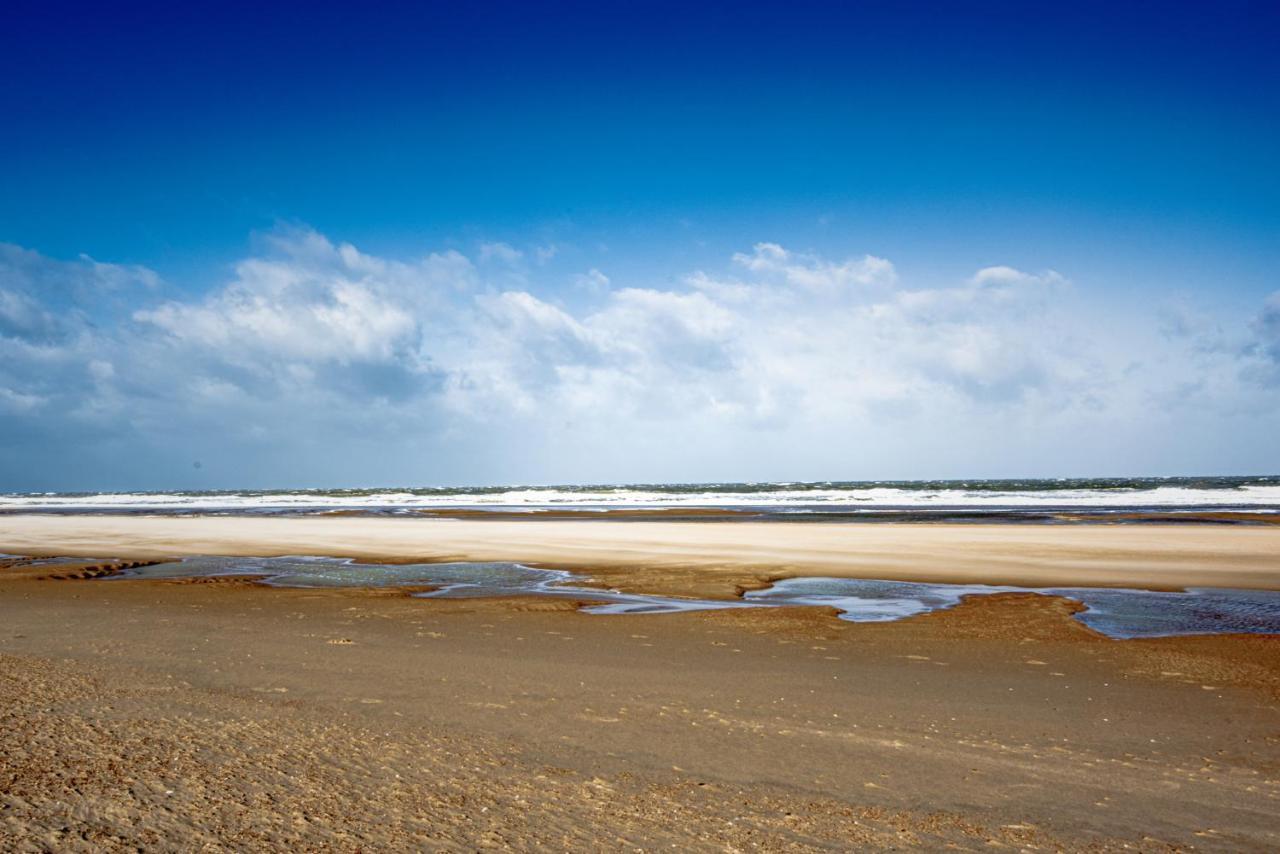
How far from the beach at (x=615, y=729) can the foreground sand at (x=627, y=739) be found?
0.04 meters

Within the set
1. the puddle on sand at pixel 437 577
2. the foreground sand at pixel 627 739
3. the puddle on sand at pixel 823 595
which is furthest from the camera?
the puddle on sand at pixel 437 577

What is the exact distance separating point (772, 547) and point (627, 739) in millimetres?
23352

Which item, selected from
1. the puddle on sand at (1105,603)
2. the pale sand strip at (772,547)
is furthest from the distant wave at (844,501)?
the puddle on sand at (1105,603)

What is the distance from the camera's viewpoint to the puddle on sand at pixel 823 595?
14925 millimetres

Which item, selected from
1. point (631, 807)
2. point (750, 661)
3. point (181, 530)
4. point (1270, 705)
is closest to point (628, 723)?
point (631, 807)

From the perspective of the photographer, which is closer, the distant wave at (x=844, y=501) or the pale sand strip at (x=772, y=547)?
the pale sand strip at (x=772, y=547)

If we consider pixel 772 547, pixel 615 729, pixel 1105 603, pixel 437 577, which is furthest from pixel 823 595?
pixel 772 547

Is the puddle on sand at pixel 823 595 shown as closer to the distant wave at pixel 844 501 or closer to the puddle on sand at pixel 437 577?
the puddle on sand at pixel 437 577

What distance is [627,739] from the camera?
291 inches

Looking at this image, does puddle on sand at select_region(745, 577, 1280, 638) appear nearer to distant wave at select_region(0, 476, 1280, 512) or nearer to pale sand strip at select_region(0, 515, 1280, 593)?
pale sand strip at select_region(0, 515, 1280, 593)

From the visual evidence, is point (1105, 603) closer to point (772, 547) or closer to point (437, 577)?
point (772, 547)

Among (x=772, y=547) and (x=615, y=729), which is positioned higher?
(x=615, y=729)

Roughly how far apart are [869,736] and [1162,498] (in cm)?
7789

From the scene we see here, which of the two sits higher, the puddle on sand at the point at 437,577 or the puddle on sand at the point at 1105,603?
the puddle on sand at the point at 437,577
